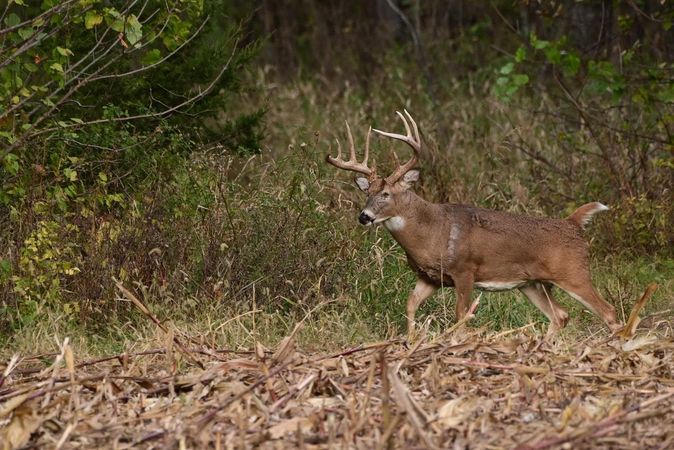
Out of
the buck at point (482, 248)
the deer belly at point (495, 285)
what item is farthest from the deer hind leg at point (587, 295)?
the deer belly at point (495, 285)

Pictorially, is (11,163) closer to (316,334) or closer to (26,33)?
(26,33)

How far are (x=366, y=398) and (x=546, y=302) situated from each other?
167 inches

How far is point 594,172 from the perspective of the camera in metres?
10.9

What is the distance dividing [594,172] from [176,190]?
164 inches

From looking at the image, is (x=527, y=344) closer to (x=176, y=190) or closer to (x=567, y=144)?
(x=176, y=190)

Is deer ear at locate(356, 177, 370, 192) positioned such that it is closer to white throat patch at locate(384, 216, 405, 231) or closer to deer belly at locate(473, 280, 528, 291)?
white throat patch at locate(384, 216, 405, 231)

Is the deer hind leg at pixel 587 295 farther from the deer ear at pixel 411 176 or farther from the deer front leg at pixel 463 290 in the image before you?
the deer ear at pixel 411 176

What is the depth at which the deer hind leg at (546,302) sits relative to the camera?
8.53m

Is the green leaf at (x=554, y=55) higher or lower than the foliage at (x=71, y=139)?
lower

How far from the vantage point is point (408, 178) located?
28.7 feet

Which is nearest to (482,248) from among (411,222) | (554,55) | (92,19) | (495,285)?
(495,285)

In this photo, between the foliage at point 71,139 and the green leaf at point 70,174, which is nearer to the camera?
the foliage at point 71,139

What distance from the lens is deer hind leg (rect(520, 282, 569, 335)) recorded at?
336 inches

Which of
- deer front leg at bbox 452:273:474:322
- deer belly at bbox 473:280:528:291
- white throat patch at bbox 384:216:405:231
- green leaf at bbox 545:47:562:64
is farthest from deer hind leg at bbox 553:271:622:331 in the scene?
green leaf at bbox 545:47:562:64
